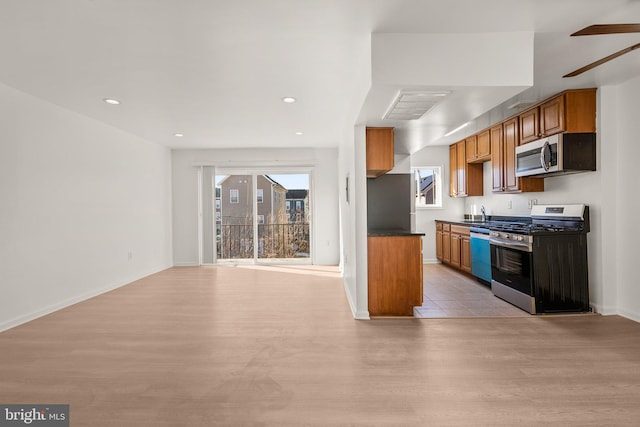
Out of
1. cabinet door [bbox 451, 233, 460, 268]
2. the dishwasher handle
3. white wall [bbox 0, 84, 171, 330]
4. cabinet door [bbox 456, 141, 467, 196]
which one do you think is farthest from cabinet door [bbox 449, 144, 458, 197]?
white wall [bbox 0, 84, 171, 330]

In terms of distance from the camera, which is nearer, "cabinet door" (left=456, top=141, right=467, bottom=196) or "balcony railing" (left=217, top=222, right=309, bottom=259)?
"cabinet door" (left=456, top=141, right=467, bottom=196)

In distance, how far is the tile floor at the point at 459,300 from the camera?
3.84 metres

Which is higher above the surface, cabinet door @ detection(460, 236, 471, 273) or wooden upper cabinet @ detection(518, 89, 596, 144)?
wooden upper cabinet @ detection(518, 89, 596, 144)

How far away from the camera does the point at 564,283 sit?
3797 mm

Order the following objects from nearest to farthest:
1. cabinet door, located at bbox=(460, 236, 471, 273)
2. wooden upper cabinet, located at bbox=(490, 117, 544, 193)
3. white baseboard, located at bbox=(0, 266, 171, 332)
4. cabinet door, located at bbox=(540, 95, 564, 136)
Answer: white baseboard, located at bbox=(0, 266, 171, 332)
cabinet door, located at bbox=(540, 95, 564, 136)
wooden upper cabinet, located at bbox=(490, 117, 544, 193)
cabinet door, located at bbox=(460, 236, 471, 273)

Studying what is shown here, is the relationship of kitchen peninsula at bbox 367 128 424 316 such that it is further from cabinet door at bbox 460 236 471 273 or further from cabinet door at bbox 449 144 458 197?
cabinet door at bbox 449 144 458 197

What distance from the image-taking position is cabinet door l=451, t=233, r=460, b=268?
6055 millimetres

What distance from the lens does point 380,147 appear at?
3.95 m

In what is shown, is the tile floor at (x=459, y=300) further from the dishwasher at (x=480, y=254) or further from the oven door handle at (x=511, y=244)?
the oven door handle at (x=511, y=244)

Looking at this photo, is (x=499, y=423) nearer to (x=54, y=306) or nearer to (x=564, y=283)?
(x=564, y=283)

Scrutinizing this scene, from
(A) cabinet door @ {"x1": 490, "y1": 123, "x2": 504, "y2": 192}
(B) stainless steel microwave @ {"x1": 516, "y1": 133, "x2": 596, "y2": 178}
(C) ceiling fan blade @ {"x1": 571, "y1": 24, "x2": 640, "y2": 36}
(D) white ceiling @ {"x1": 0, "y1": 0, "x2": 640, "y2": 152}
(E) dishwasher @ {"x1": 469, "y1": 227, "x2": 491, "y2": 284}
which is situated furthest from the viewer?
(A) cabinet door @ {"x1": 490, "y1": 123, "x2": 504, "y2": 192}

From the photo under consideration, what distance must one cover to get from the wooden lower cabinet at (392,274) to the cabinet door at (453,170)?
3.59 metres

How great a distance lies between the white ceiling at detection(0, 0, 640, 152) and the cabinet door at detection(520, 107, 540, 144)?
0.50 meters

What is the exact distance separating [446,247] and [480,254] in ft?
4.72
